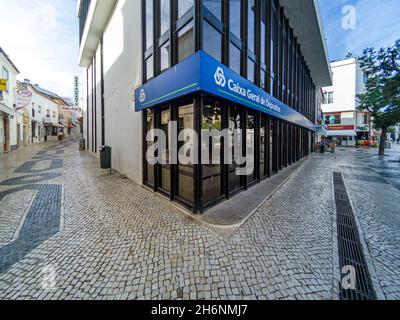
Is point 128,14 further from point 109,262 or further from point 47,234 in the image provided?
point 109,262

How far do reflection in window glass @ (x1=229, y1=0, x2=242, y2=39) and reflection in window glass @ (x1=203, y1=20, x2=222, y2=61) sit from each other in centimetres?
111

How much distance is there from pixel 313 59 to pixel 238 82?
16200 millimetres

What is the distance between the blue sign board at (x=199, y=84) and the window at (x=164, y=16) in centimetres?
171

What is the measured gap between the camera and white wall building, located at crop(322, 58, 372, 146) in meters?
36.4

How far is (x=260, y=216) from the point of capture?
4398 millimetres

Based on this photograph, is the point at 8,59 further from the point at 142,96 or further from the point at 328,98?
the point at 328,98

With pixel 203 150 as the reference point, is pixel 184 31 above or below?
above

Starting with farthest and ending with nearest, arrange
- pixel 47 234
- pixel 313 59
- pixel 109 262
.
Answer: pixel 313 59, pixel 47 234, pixel 109 262

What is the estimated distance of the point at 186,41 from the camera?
469 centimetres

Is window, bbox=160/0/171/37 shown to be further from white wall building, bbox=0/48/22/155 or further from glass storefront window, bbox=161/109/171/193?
white wall building, bbox=0/48/22/155

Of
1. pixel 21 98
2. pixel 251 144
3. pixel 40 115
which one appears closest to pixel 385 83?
pixel 251 144

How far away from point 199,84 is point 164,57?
9.01 ft

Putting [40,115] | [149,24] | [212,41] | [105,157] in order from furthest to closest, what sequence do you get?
[40,115]
[105,157]
[149,24]
[212,41]

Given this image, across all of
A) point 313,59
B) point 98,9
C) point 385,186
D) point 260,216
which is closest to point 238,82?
point 260,216
